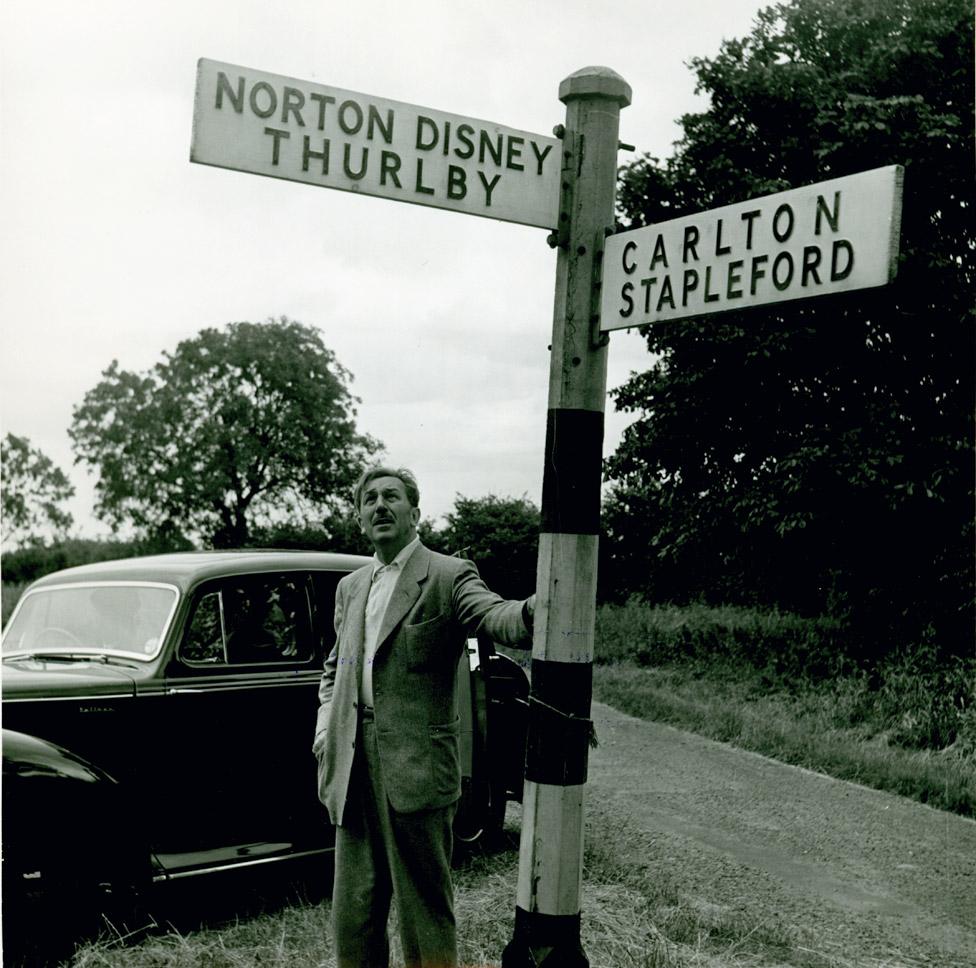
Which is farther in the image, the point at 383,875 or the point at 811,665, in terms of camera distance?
the point at 811,665

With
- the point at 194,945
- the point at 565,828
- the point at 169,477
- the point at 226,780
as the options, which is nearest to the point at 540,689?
the point at 565,828

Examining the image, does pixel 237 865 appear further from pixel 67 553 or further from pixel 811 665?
pixel 67 553

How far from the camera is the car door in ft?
17.7

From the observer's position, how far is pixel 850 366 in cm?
1386

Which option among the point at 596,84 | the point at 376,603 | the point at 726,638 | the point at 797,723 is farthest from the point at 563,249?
the point at 726,638

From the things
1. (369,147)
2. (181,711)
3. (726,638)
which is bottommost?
(726,638)

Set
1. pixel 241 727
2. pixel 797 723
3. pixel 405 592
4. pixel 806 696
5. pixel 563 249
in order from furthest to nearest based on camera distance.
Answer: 1. pixel 806 696
2. pixel 797 723
3. pixel 241 727
4. pixel 405 592
5. pixel 563 249

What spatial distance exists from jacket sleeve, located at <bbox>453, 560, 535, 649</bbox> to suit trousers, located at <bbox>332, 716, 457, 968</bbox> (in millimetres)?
444

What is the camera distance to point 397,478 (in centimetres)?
386

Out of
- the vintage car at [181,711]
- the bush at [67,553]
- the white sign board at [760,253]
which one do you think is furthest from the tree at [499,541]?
the bush at [67,553]

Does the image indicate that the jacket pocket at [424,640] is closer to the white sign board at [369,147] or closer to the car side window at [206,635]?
the white sign board at [369,147]

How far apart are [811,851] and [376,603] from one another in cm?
425

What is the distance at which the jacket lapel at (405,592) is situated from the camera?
363 cm

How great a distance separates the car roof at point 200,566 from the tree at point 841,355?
7.91 m
